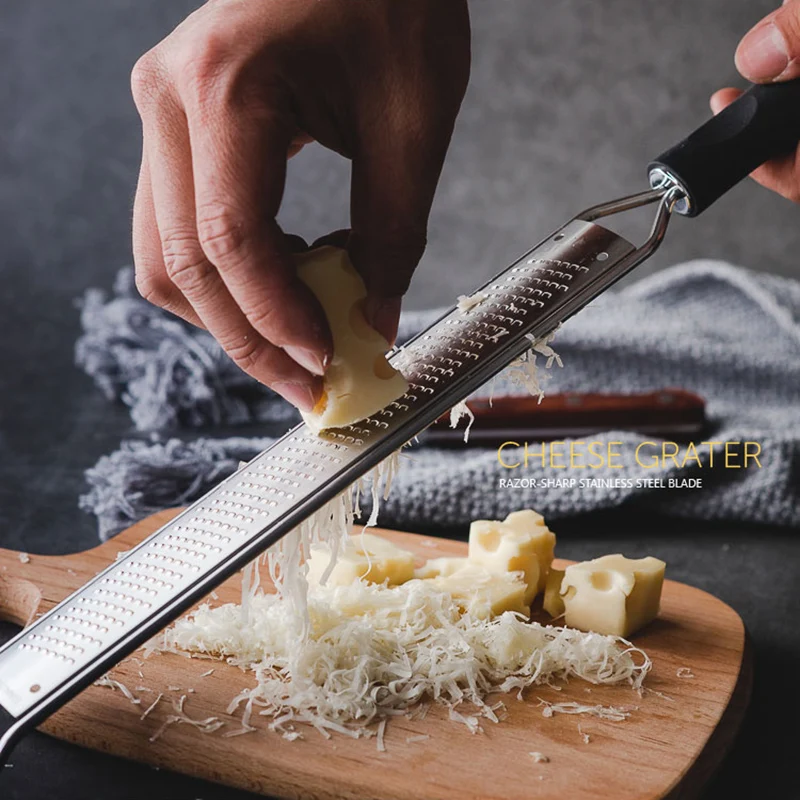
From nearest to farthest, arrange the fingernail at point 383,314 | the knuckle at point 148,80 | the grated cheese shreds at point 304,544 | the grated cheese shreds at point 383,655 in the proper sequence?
the knuckle at point 148,80
the fingernail at point 383,314
the grated cheese shreds at point 383,655
the grated cheese shreds at point 304,544

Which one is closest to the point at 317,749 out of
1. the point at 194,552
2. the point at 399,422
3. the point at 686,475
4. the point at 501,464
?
the point at 194,552

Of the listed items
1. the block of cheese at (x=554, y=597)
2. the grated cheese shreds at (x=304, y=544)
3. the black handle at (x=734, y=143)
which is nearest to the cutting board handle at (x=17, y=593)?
the grated cheese shreds at (x=304, y=544)

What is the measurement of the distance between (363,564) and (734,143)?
3.17 ft

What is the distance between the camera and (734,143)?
6.55ft

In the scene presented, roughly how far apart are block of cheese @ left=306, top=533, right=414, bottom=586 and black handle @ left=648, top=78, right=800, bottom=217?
0.78 meters

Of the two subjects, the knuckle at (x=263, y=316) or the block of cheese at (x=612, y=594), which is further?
the block of cheese at (x=612, y=594)

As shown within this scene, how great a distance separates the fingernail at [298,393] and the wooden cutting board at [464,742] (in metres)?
0.45

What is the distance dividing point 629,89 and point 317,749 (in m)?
3.05

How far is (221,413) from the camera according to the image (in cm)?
308

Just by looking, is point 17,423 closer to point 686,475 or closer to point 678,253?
point 686,475

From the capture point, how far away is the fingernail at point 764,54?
2.08 metres

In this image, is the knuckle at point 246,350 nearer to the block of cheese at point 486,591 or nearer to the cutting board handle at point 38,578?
the block of cheese at point 486,591

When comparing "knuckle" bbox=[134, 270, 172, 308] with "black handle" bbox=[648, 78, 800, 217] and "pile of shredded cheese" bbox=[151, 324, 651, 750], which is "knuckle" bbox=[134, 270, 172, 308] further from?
"black handle" bbox=[648, 78, 800, 217]

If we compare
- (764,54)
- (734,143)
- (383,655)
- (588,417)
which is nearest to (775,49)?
(764,54)
